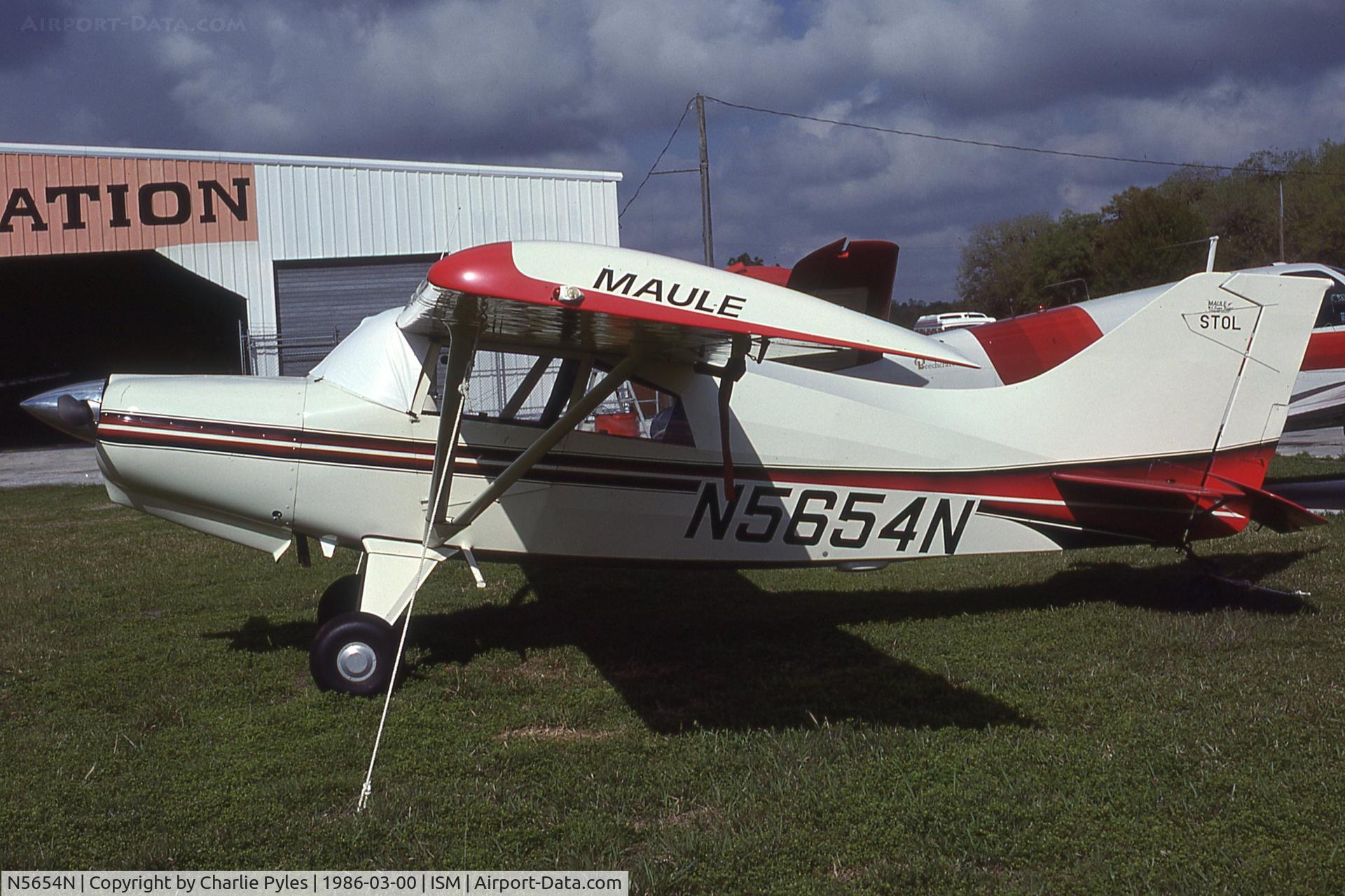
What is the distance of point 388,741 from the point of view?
4668 millimetres

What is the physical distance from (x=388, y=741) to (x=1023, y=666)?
329 cm

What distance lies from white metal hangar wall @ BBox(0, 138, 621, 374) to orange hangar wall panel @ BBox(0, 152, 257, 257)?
2cm

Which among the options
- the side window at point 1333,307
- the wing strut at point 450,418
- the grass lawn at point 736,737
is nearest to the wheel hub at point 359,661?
the grass lawn at point 736,737

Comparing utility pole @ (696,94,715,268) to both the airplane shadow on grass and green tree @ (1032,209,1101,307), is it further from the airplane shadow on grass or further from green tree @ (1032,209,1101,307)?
green tree @ (1032,209,1101,307)

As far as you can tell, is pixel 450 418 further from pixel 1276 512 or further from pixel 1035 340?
pixel 1035 340

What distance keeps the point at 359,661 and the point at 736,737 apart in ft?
6.74

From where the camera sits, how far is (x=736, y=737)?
4629mm

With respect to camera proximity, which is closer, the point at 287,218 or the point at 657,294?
the point at 657,294

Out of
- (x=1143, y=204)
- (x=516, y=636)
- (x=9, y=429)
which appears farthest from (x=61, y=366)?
(x=1143, y=204)

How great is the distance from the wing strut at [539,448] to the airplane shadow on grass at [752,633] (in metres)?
0.86

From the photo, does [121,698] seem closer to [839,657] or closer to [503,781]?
[503,781]

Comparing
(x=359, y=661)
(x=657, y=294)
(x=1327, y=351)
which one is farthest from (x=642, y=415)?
(x=1327, y=351)

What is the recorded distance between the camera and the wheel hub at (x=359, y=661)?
5.33 metres

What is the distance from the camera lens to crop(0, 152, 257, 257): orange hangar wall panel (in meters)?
21.1
